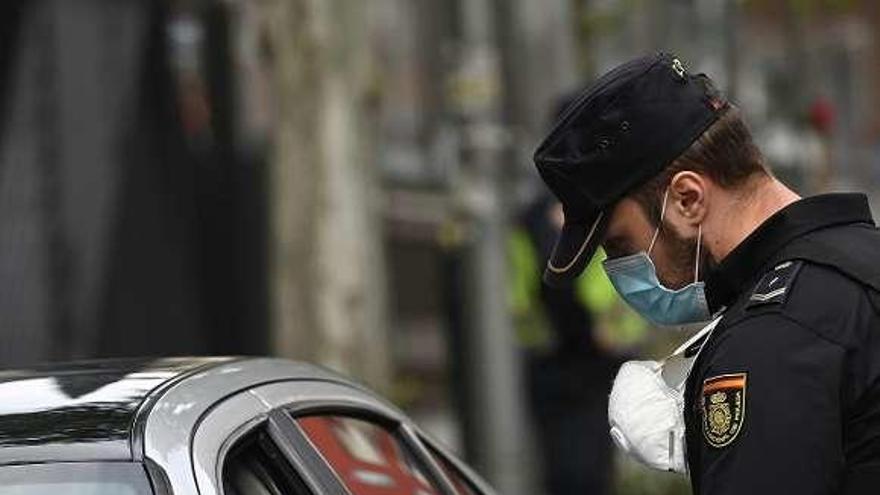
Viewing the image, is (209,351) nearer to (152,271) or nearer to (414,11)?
(152,271)

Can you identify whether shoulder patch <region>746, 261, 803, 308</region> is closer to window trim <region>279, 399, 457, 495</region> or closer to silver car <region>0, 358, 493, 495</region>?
silver car <region>0, 358, 493, 495</region>

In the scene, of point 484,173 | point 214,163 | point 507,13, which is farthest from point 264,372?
point 214,163

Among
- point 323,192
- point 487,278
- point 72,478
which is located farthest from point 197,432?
point 487,278

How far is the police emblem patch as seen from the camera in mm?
3059

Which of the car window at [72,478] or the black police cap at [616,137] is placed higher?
the black police cap at [616,137]

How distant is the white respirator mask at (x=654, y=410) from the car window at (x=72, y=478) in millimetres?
721

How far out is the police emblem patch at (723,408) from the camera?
10.0 feet

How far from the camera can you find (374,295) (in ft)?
28.8

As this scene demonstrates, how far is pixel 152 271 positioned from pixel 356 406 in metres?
9.05

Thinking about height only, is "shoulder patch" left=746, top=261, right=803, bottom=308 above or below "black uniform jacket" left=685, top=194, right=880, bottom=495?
above

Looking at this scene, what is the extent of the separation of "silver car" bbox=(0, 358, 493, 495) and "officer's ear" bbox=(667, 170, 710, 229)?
0.78m

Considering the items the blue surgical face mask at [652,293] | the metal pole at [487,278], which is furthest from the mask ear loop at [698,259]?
the metal pole at [487,278]

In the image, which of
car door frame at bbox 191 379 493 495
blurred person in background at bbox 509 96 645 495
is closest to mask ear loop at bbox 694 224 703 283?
car door frame at bbox 191 379 493 495

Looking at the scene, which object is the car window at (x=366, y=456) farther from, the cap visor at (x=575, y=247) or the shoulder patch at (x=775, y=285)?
the shoulder patch at (x=775, y=285)
